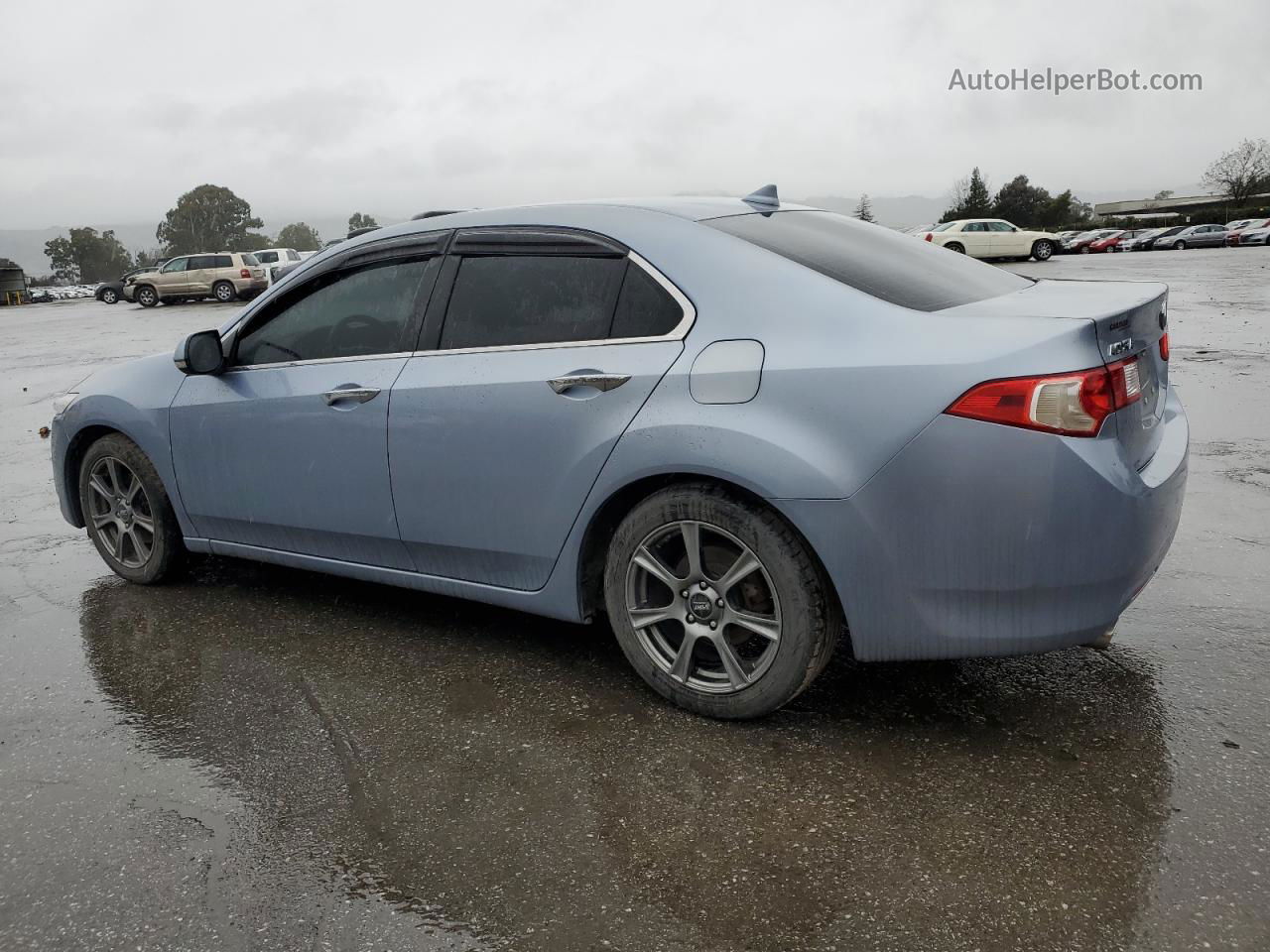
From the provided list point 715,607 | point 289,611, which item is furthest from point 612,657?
point 289,611

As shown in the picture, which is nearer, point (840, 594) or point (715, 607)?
point (840, 594)

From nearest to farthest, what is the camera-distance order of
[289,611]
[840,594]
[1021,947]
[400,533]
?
[1021,947], [840,594], [400,533], [289,611]

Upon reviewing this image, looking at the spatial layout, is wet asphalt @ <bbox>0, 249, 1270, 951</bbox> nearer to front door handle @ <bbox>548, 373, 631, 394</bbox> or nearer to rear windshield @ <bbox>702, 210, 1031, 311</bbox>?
front door handle @ <bbox>548, 373, 631, 394</bbox>

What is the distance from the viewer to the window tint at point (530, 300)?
360 cm

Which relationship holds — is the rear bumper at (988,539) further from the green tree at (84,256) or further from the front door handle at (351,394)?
the green tree at (84,256)

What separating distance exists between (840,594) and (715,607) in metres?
0.42

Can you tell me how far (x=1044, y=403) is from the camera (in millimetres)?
2822

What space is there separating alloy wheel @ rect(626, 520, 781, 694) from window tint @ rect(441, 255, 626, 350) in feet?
2.47

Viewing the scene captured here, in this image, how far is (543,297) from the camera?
373 cm

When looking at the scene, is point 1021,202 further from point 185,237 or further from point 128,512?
point 185,237

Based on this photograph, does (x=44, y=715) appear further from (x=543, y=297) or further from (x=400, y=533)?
(x=543, y=297)

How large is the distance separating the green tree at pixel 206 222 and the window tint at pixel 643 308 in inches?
6307

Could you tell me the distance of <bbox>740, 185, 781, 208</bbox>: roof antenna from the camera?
Answer: 13.5 ft

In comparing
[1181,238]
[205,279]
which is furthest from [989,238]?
[205,279]
